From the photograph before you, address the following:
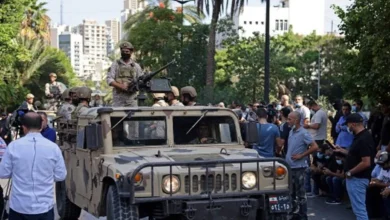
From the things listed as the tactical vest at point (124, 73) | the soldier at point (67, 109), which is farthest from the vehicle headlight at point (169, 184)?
the soldier at point (67, 109)

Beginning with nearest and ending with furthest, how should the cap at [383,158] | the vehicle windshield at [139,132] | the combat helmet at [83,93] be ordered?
the vehicle windshield at [139,132] → the cap at [383,158] → the combat helmet at [83,93]

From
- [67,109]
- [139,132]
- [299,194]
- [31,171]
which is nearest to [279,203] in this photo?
[299,194]

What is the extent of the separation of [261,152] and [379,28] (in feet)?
10.5

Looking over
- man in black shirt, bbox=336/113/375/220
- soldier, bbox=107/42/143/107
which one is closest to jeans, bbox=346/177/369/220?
man in black shirt, bbox=336/113/375/220

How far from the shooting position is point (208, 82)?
2455cm

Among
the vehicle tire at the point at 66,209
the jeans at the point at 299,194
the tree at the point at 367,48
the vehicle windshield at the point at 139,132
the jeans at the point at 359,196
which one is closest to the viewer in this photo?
the vehicle windshield at the point at 139,132

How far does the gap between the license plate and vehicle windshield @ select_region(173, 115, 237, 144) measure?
4.28 feet

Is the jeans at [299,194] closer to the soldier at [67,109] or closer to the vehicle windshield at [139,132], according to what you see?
the vehicle windshield at [139,132]

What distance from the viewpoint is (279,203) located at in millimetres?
7293

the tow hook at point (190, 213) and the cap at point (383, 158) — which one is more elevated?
Answer: the cap at point (383, 158)

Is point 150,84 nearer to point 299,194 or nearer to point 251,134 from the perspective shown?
point 251,134

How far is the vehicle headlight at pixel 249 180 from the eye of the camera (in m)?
7.13

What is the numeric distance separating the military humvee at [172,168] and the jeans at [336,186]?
3.64m

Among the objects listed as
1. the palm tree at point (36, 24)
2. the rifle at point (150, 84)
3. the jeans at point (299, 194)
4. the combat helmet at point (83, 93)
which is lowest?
the jeans at point (299, 194)
